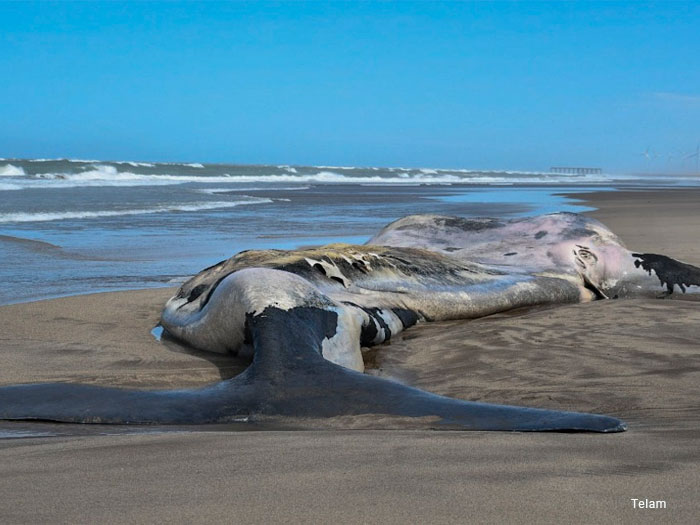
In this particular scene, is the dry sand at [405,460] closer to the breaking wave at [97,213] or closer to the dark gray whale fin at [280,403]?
the dark gray whale fin at [280,403]

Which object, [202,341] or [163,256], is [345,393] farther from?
[163,256]

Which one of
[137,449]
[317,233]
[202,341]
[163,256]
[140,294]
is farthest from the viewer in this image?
[317,233]

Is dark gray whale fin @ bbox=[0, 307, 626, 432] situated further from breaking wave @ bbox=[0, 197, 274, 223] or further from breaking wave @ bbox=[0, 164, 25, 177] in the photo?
breaking wave @ bbox=[0, 164, 25, 177]

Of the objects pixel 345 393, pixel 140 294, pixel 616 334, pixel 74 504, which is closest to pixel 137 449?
pixel 74 504

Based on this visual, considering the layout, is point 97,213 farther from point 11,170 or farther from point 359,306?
point 11,170

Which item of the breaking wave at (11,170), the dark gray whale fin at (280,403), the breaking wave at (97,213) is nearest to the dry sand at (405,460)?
the dark gray whale fin at (280,403)

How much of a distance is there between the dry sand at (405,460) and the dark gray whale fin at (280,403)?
168mm

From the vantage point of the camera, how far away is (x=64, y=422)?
9.56ft

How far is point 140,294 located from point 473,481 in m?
4.98

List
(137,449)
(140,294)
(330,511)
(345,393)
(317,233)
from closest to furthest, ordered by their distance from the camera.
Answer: (330,511) → (137,449) → (345,393) → (140,294) → (317,233)

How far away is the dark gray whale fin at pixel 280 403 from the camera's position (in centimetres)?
275

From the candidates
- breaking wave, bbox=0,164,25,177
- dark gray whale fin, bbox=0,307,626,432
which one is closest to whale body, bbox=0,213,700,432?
dark gray whale fin, bbox=0,307,626,432

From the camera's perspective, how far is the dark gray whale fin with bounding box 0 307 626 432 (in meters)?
2.75

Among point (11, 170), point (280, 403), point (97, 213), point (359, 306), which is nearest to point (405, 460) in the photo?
point (280, 403)
